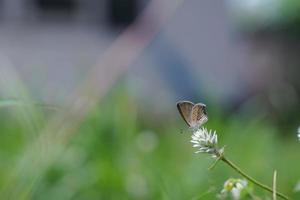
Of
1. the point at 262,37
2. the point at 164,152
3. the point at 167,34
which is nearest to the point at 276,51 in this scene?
the point at 262,37

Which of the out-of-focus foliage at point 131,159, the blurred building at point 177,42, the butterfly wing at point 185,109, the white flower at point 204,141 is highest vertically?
the butterfly wing at point 185,109

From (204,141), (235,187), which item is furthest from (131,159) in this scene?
(204,141)

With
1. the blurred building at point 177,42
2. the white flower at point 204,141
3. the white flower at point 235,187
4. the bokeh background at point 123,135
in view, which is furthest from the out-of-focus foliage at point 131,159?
the blurred building at point 177,42

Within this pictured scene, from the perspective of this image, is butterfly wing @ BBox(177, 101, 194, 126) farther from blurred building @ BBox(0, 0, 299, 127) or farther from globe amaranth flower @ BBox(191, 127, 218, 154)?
blurred building @ BBox(0, 0, 299, 127)

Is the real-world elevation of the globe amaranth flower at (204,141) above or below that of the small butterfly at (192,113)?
below

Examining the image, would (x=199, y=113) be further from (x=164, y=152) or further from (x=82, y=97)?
(x=164, y=152)

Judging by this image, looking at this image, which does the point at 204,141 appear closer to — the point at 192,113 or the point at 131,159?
the point at 192,113

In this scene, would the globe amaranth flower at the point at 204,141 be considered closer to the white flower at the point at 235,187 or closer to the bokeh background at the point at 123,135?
the bokeh background at the point at 123,135
